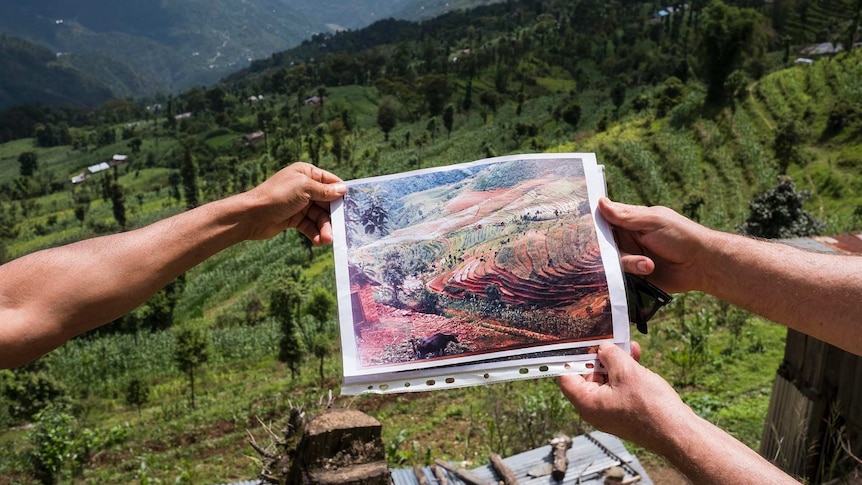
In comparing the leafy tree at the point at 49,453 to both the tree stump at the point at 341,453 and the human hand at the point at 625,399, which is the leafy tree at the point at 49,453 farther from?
the human hand at the point at 625,399

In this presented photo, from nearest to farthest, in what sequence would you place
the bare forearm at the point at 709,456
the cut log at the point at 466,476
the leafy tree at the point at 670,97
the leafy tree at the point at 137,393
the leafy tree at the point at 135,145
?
the bare forearm at the point at 709,456
the cut log at the point at 466,476
the leafy tree at the point at 137,393
the leafy tree at the point at 670,97
the leafy tree at the point at 135,145

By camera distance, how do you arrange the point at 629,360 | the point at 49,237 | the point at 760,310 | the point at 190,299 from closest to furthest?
the point at 629,360, the point at 760,310, the point at 190,299, the point at 49,237

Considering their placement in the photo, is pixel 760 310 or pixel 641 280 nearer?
pixel 760 310

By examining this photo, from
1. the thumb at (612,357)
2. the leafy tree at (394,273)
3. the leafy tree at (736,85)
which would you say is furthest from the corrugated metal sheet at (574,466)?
the leafy tree at (736,85)

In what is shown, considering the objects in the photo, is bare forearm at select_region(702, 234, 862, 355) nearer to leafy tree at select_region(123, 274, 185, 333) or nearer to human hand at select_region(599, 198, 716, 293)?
human hand at select_region(599, 198, 716, 293)

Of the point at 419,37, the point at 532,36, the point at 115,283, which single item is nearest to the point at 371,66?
the point at 532,36

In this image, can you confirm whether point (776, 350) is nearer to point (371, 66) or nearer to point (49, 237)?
point (49, 237)
